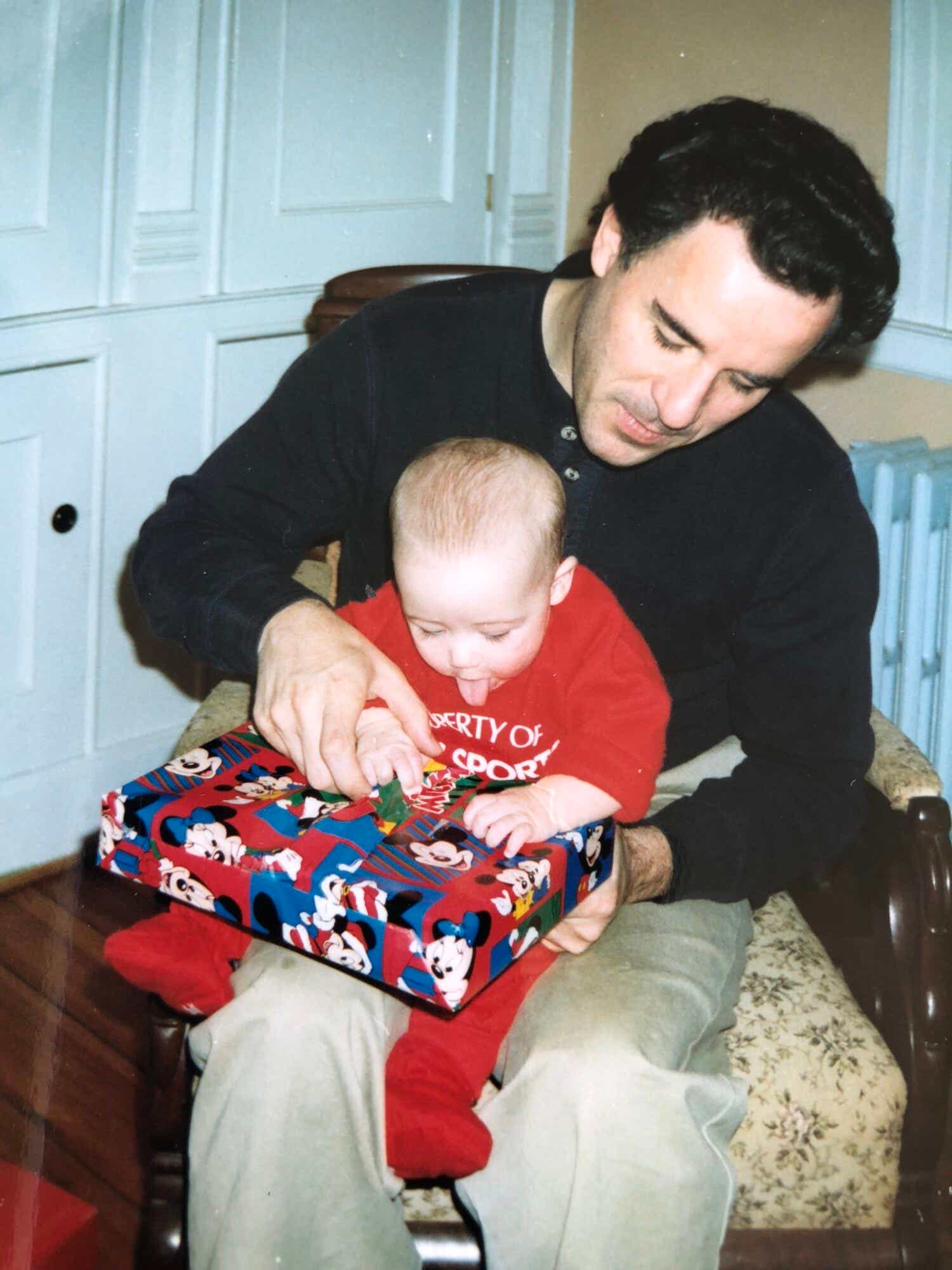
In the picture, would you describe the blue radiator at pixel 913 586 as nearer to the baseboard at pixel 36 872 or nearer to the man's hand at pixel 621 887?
the man's hand at pixel 621 887

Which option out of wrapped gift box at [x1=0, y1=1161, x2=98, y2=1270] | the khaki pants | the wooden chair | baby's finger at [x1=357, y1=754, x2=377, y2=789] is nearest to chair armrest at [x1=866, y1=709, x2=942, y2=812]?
the wooden chair

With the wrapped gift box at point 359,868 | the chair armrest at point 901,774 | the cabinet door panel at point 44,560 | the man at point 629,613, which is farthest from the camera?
the cabinet door panel at point 44,560

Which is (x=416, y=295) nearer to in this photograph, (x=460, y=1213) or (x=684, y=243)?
(x=684, y=243)

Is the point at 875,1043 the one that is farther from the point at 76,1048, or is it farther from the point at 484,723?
the point at 76,1048

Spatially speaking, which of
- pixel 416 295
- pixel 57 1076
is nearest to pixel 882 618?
pixel 416 295

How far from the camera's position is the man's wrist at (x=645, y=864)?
126cm

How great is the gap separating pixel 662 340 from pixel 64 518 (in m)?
1.30

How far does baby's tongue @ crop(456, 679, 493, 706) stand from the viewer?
1245mm

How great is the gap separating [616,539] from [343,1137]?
65cm

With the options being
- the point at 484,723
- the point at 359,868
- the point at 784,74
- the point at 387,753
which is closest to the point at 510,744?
the point at 484,723

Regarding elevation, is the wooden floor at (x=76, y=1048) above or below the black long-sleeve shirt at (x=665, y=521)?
below

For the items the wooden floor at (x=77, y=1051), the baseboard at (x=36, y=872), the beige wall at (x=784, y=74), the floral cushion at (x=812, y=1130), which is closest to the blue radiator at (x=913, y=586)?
the beige wall at (x=784, y=74)

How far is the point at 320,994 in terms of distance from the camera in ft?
3.81

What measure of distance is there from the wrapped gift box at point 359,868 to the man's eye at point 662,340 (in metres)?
0.45
